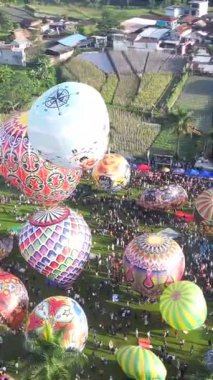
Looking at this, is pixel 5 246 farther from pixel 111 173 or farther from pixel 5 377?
pixel 5 377

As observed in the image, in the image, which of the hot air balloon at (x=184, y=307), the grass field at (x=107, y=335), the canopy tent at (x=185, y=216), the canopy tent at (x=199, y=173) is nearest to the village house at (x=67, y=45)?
the canopy tent at (x=199, y=173)

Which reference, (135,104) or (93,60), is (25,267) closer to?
(135,104)

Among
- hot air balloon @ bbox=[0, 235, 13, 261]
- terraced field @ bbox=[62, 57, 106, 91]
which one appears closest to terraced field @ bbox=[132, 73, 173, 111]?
terraced field @ bbox=[62, 57, 106, 91]

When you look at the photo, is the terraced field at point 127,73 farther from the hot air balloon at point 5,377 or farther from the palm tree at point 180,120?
the hot air balloon at point 5,377

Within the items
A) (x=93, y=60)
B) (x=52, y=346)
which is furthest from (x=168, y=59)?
(x=52, y=346)

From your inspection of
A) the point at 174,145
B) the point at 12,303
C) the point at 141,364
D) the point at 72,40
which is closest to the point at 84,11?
the point at 72,40

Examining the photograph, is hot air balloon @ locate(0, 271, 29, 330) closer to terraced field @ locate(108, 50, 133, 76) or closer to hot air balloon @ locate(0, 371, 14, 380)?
hot air balloon @ locate(0, 371, 14, 380)
